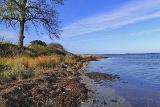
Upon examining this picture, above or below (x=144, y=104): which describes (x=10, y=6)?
above

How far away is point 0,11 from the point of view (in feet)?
110

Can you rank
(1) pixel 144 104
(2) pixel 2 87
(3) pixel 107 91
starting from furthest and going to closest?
1. (3) pixel 107 91
2. (2) pixel 2 87
3. (1) pixel 144 104

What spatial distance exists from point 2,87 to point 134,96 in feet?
16.1

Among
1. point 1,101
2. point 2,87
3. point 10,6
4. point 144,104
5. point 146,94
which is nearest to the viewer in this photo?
point 1,101

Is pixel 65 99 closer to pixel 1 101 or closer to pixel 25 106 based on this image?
pixel 25 106

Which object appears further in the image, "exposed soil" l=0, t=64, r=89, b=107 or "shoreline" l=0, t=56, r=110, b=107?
"shoreline" l=0, t=56, r=110, b=107

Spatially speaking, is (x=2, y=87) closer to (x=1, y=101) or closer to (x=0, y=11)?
(x=1, y=101)

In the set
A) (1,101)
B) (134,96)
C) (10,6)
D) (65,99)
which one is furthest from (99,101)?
(10,6)

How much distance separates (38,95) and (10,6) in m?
24.5

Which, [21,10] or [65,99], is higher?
[21,10]

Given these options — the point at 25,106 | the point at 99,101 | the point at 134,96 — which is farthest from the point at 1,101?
the point at 134,96

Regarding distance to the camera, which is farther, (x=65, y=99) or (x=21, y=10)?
(x=21, y=10)

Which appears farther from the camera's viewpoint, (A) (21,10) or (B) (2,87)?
(A) (21,10)

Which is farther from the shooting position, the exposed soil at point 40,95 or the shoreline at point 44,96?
the shoreline at point 44,96
